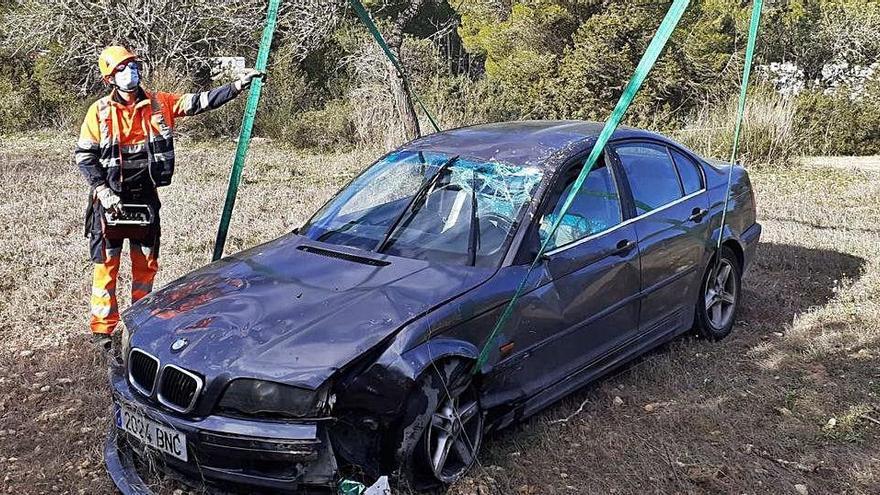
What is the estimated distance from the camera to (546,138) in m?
4.94

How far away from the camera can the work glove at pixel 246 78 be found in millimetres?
5289

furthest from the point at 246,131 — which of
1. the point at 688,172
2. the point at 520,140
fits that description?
the point at 688,172

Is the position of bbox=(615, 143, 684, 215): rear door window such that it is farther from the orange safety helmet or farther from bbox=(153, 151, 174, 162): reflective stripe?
the orange safety helmet

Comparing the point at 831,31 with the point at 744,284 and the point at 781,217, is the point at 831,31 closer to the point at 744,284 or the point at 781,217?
the point at 781,217

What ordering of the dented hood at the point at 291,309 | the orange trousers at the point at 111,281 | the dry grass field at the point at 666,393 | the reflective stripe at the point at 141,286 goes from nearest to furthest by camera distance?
the dented hood at the point at 291,309 < the dry grass field at the point at 666,393 < the orange trousers at the point at 111,281 < the reflective stripe at the point at 141,286

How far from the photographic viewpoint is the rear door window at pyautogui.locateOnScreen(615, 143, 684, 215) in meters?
5.08

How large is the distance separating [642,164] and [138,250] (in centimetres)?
323

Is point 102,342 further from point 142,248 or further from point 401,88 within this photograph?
point 401,88

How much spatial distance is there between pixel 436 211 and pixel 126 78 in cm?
210

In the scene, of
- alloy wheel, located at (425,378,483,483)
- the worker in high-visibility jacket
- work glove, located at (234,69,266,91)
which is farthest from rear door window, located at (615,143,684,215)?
the worker in high-visibility jacket

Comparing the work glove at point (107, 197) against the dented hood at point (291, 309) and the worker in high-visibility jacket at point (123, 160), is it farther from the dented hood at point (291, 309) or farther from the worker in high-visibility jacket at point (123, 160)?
the dented hood at point (291, 309)

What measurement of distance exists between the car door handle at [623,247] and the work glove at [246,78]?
240 cm

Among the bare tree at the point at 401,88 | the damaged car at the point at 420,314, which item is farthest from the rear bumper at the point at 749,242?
the bare tree at the point at 401,88

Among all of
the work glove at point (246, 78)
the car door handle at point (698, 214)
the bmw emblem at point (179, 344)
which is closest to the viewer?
the bmw emblem at point (179, 344)
